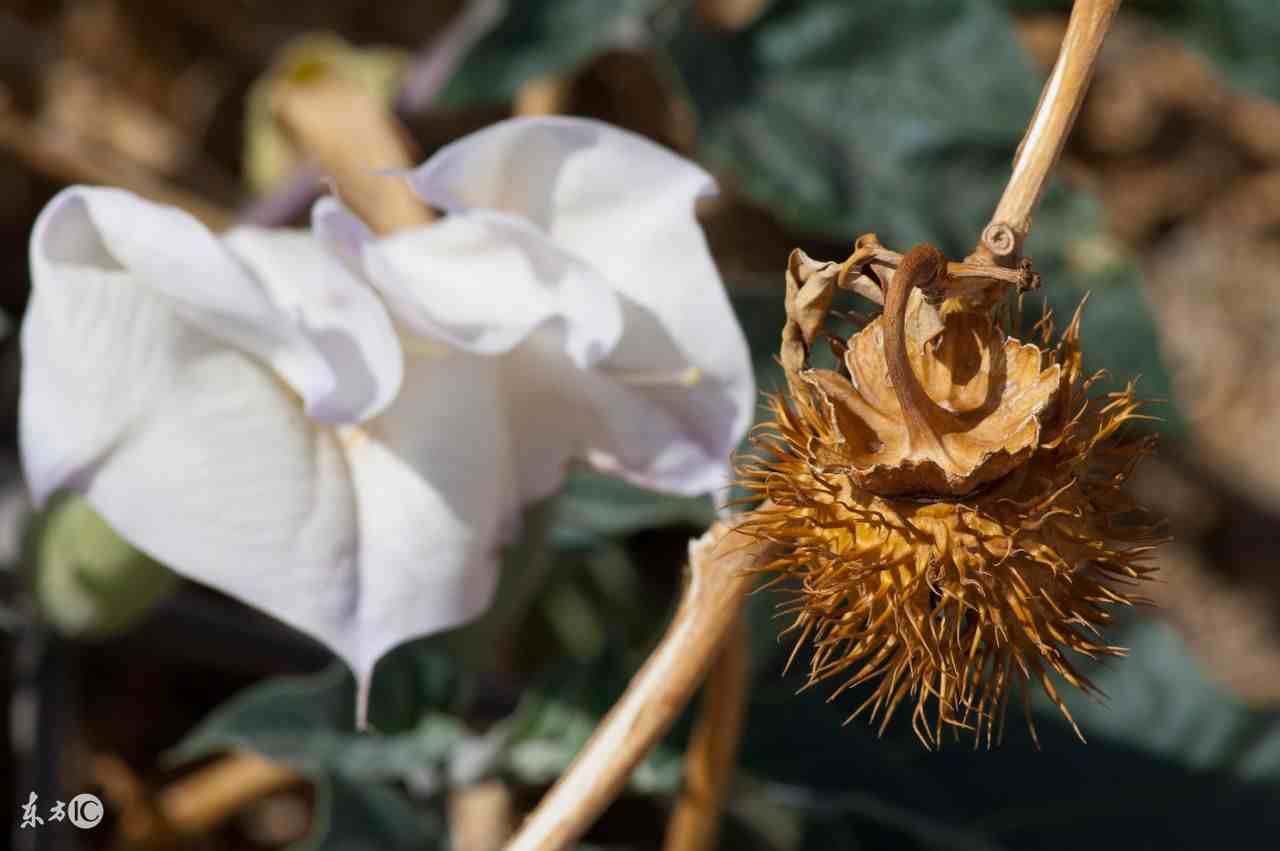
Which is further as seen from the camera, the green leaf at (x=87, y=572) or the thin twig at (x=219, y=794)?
the thin twig at (x=219, y=794)

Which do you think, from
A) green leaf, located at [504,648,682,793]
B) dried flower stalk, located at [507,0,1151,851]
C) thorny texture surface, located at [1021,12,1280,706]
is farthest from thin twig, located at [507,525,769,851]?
thorny texture surface, located at [1021,12,1280,706]

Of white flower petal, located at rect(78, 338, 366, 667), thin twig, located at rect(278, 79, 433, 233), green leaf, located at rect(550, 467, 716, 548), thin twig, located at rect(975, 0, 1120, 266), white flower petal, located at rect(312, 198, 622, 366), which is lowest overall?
green leaf, located at rect(550, 467, 716, 548)

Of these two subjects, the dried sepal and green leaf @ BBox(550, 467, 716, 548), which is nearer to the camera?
the dried sepal

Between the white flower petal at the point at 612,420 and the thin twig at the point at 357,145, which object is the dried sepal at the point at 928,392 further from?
the thin twig at the point at 357,145

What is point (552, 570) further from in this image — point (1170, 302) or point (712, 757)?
point (1170, 302)
